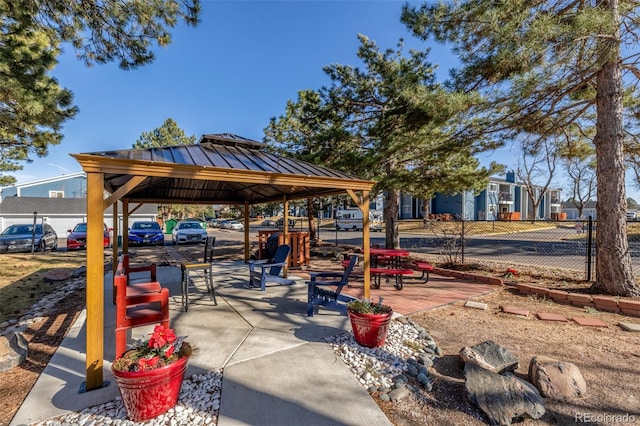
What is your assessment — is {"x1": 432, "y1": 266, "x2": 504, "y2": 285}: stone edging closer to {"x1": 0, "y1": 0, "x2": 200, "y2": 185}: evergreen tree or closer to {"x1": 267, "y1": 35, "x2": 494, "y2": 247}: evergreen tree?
{"x1": 267, "y1": 35, "x2": 494, "y2": 247}: evergreen tree

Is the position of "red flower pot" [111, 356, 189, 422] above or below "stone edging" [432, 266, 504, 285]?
above

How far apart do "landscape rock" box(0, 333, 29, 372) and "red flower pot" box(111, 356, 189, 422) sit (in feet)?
6.42

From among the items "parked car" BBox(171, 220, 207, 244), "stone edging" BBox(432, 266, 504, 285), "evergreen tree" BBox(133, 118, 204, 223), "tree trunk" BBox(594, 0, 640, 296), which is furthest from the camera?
"evergreen tree" BBox(133, 118, 204, 223)

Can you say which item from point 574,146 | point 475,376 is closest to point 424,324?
point 475,376

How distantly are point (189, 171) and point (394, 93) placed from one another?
6015 mm

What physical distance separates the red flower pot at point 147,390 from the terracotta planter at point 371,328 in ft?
6.21

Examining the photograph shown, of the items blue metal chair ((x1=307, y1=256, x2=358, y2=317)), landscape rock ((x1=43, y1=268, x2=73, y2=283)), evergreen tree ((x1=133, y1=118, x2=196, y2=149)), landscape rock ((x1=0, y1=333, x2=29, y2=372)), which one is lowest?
landscape rock ((x1=43, y1=268, x2=73, y2=283))

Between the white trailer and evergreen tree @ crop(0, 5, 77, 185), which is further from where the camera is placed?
the white trailer

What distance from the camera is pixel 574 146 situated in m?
7.67

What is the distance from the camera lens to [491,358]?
2.82m

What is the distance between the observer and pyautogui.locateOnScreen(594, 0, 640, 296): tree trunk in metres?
5.18

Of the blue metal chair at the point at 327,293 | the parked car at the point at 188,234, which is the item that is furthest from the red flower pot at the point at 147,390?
the parked car at the point at 188,234

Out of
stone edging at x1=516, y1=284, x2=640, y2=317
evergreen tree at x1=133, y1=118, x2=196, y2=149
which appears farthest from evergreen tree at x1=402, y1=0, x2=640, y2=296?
evergreen tree at x1=133, y1=118, x2=196, y2=149

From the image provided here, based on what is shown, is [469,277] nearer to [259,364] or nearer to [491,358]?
[491,358]
